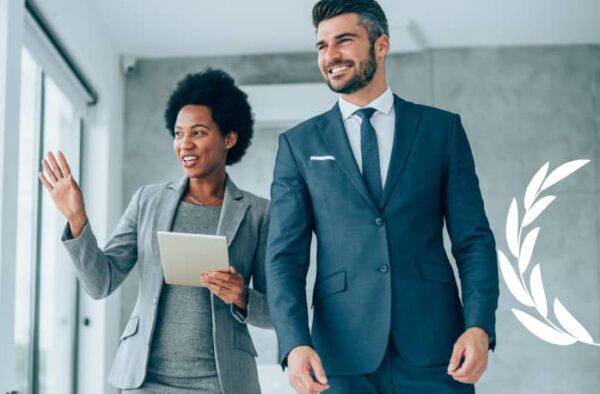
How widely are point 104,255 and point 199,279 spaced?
27 cm

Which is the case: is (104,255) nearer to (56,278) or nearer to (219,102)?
(219,102)

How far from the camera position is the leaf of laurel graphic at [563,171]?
497 cm

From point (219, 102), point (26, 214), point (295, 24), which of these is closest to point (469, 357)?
point (219, 102)

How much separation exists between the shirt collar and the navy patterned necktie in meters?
0.01

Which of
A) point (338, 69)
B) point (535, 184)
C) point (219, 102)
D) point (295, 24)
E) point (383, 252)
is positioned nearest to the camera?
point (383, 252)

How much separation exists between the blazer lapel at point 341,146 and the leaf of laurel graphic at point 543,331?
3073 mm

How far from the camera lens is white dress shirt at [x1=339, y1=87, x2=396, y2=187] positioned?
75.4 inches

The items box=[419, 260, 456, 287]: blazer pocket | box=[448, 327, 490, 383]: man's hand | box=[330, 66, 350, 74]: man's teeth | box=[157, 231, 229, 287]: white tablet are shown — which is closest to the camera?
box=[448, 327, 490, 383]: man's hand

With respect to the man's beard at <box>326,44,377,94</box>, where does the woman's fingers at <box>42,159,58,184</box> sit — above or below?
below

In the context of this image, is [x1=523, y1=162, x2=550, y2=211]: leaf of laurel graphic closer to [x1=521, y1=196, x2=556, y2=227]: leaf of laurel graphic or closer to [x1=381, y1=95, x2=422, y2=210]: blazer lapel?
[x1=521, y1=196, x2=556, y2=227]: leaf of laurel graphic

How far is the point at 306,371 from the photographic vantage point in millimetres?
1686

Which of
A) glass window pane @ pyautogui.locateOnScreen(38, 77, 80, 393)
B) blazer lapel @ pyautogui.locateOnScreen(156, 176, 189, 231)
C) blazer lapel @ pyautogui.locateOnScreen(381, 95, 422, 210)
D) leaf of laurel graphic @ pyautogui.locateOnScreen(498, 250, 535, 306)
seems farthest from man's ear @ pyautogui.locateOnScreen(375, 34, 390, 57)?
leaf of laurel graphic @ pyautogui.locateOnScreen(498, 250, 535, 306)

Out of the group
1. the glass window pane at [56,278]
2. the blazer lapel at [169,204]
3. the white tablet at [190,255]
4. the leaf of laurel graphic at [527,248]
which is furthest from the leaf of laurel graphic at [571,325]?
the white tablet at [190,255]

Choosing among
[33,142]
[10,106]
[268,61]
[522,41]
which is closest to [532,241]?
[522,41]
